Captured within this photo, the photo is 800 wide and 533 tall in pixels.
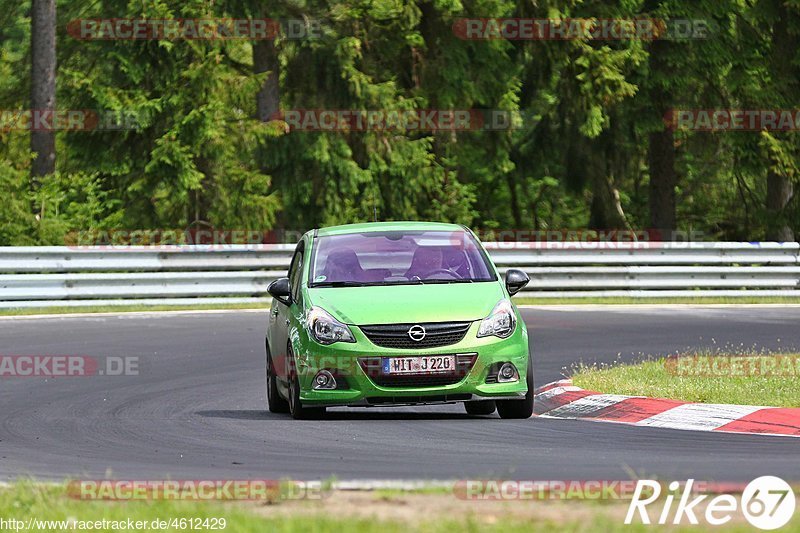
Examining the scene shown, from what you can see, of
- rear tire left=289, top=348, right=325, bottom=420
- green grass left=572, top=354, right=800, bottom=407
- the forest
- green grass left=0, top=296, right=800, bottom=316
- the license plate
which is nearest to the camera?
the license plate

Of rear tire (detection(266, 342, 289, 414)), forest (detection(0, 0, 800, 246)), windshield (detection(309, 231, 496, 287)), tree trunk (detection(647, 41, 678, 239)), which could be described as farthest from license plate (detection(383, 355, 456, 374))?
tree trunk (detection(647, 41, 678, 239))

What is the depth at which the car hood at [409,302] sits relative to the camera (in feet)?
39.5

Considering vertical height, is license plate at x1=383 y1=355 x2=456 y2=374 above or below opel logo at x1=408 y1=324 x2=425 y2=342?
below

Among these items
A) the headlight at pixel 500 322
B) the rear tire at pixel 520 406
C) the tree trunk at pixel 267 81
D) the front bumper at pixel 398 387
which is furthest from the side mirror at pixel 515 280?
the tree trunk at pixel 267 81

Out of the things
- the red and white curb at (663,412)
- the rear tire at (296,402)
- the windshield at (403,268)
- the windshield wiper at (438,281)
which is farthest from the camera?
the windshield at (403,268)

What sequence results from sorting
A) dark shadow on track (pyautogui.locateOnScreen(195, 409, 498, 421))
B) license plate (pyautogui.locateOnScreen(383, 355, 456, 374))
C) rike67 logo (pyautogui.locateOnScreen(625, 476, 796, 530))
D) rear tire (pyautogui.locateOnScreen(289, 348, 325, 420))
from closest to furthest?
rike67 logo (pyautogui.locateOnScreen(625, 476, 796, 530)), license plate (pyautogui.locateOnScreen(383, 355, 456, 374)), rear tire (pyautogui.locateOnScreen(289, 348, 325, 420)), dark shadow on track (pyautogui.locateOnScreen(195, 409, 498, 421))

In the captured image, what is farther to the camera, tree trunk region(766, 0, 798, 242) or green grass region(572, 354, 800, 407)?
tree trunk region(766, 0, 798, 242)

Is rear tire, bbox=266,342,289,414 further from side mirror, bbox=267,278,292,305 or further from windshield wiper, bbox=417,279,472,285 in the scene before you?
windshield wiper, bbox=417,279,472,285

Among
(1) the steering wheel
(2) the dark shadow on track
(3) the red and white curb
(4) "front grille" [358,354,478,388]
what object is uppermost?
(1) the steering wheel

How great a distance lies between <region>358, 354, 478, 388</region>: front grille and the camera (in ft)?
39.2

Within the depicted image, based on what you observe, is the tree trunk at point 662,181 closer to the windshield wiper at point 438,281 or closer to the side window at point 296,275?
the side window at point 296,275

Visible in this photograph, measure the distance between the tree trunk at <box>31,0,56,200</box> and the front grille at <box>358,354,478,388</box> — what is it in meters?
→ 20.7

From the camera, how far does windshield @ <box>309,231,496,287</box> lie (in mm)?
12984

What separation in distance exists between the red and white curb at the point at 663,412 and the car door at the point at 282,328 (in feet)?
7.37
